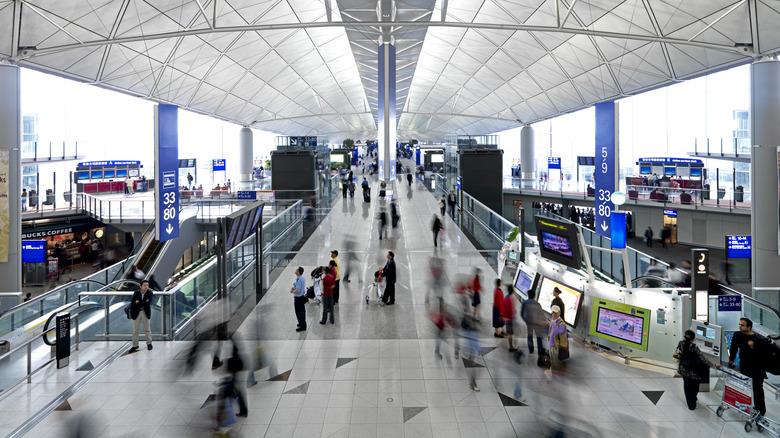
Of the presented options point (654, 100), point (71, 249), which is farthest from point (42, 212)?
point (654, 100)

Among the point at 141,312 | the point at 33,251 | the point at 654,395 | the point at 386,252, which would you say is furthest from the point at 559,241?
the point at 33,251

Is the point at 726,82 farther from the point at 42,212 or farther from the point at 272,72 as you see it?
the point at 42,212

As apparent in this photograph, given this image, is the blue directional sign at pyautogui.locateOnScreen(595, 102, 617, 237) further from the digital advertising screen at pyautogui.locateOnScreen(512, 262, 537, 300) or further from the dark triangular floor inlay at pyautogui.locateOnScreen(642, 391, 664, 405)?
the dark triangular floor inlay at pyautogui.locateOnScreen(642, 391, 664, 405)

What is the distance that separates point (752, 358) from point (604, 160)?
1134 centimetres

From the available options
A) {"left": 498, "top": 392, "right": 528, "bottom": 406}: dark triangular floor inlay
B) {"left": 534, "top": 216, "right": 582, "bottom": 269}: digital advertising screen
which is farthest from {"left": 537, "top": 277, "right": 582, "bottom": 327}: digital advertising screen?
A: {"left": 498, "top": 392, "right": 528, "bottom": 406}: dark triangular floor inlay

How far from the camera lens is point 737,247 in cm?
2225

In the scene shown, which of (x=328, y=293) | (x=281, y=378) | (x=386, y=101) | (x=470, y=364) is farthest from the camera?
(x=386, y=101)

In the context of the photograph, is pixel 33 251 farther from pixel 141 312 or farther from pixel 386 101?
pixel 386 101

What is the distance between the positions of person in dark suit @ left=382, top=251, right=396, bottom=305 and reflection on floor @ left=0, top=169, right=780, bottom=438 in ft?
3.89

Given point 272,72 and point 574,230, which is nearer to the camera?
point 574,230

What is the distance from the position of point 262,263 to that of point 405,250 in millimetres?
6703

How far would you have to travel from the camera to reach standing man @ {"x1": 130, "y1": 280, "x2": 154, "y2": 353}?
31.4ft

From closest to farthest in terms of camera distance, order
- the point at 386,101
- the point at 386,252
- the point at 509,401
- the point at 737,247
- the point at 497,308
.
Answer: the point at 509,401 < the point at 497,308 < the point at 386,252 < the point at 737,247 < the point at 386,101

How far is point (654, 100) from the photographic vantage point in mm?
41781
